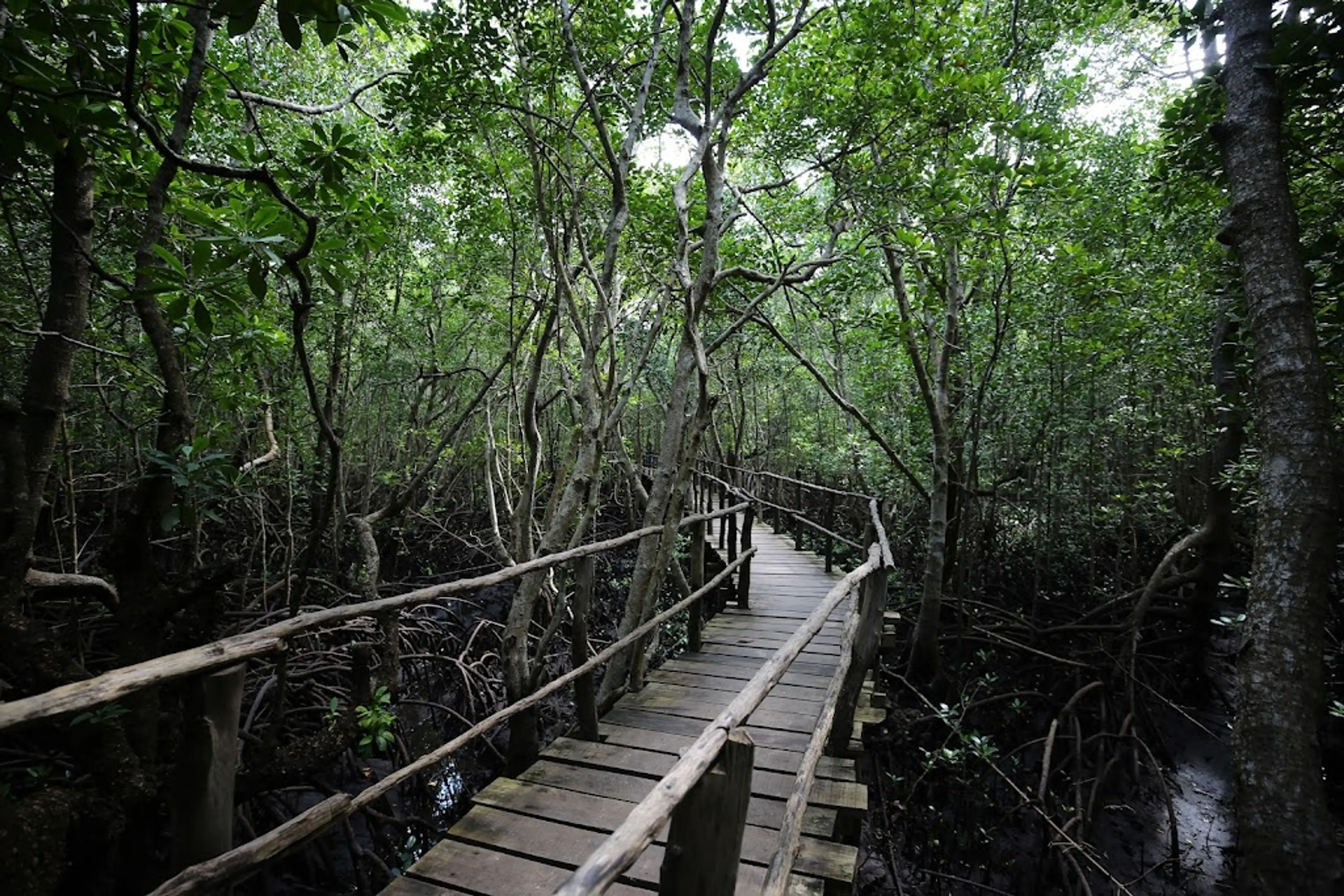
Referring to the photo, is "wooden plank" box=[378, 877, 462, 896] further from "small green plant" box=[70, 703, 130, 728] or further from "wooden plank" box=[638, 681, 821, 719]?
"wooden plank" box=[638, 681, 821, 719]

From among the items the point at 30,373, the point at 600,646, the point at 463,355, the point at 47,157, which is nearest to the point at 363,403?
the point at 463,355

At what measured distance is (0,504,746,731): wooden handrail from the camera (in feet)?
3.43

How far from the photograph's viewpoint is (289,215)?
211cm

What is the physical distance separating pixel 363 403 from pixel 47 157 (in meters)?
6.76

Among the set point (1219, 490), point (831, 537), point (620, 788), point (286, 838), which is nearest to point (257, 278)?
point (286, 838)

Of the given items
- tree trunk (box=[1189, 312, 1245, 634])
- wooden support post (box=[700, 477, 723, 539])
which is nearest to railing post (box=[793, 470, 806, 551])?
wooden support post (box=[700, 477, 723, 539])

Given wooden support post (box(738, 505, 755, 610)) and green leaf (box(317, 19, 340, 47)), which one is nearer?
green leaf (box(317, 19, 340, 47))

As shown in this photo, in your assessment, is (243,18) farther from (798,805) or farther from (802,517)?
(802,517)

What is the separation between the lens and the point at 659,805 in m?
1.05

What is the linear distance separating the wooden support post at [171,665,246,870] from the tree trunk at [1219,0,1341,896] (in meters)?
3.83

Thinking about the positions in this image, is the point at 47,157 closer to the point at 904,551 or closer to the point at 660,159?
the point at 660,159

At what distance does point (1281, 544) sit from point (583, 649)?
3.22 metres

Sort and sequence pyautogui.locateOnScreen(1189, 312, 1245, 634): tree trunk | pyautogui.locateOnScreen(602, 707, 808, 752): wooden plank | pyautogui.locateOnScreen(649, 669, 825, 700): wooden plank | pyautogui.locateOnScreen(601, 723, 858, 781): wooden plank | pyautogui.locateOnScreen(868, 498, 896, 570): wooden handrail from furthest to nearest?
pyautogui.locateOnScreen(1189, 312, 1245, 634): tree trunk < pyautogui.locateOnScreen(868, 498, 896, 570): wooden handrail < pyautogui.locateOnScreen(649, 669, 825, 700): wooden plank < pyautogui.locateOnScreen(602, 707, 808, 752): wooden plank < pyautogui.locateOnScreen(601, 723, 858, 781): wooden plank

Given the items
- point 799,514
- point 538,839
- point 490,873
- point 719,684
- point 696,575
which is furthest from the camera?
point 799,514
